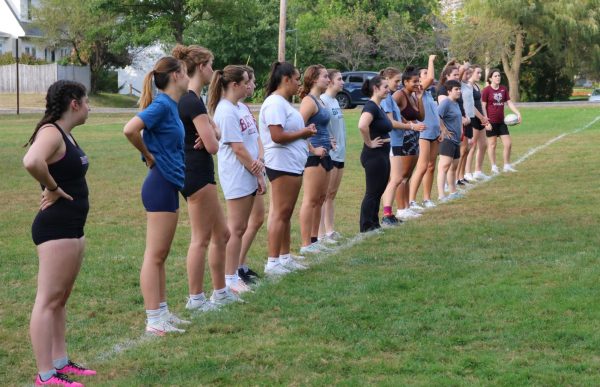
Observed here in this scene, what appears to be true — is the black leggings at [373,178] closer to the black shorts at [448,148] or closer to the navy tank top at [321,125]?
the navy tank top at [321,125]

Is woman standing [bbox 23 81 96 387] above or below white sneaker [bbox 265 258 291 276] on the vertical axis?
above

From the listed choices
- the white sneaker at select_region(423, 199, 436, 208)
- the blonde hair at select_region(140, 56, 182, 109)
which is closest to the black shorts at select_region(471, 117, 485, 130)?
the white sneaker at select_region(423, 199, 436, 208)

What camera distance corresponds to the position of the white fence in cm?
5822

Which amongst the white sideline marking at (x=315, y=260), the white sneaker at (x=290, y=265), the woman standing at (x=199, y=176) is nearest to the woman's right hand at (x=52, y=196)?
the white sideline marking at (x=315, y=260)

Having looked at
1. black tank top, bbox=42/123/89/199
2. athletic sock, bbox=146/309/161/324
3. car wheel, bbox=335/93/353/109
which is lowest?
athletic sock, bbox=146/309/161/324

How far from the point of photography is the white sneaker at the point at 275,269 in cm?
856

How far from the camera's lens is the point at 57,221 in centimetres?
530

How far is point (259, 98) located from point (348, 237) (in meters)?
47.4

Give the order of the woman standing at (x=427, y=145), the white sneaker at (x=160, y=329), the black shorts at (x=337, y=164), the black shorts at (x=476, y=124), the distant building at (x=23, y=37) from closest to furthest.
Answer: the white sneaker at (x=160, y=329) < the black shorts at (x=337, y=164) < the woman standing at (x=427, y=145) < the black shorts at (x=476, y=124) < the distant building at (x=23, y=37)

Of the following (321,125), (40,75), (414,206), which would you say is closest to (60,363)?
(321,125)

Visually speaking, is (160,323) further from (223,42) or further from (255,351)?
(223,42)

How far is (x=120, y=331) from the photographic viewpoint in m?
6.69

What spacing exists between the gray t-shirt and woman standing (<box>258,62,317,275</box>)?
562 centimetres

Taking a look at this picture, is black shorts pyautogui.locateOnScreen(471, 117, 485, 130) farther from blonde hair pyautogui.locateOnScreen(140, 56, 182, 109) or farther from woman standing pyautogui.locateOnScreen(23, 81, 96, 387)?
woman standing pyautogui.locateOnScreen(23, 81, 96, 387)
